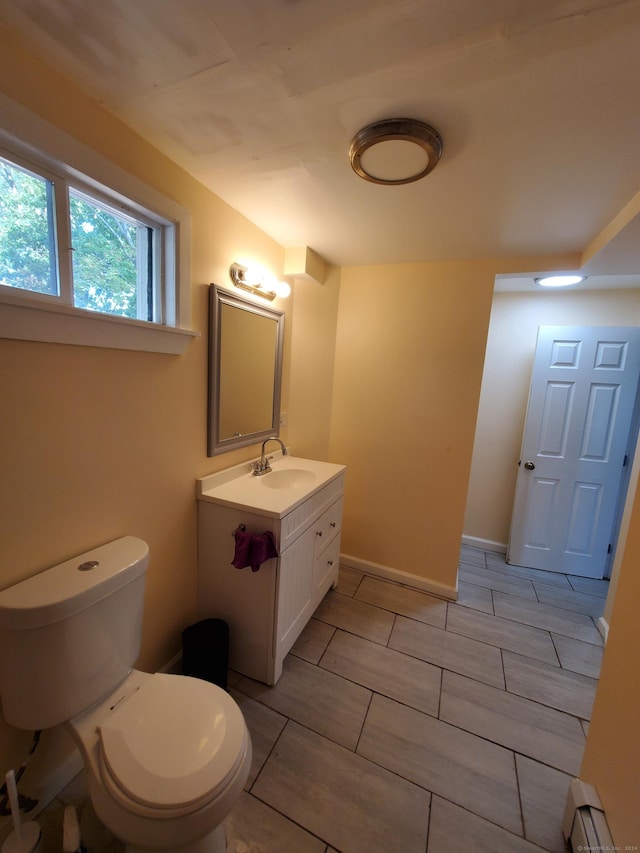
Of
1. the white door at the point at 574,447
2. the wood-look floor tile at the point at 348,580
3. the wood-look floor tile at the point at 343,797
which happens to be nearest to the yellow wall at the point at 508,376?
the white door at the point at 574,447

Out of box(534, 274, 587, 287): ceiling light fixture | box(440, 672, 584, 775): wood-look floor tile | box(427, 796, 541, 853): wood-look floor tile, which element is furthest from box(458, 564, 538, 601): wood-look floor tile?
box(534, 274, 587, 287): ceiling light fixture

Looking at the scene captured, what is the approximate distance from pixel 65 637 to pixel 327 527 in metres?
1.30

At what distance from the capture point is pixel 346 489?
2.55m

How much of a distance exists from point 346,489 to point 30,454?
1.96 meters

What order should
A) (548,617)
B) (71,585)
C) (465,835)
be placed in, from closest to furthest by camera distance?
(71,585) → (465,835) → (548,617)

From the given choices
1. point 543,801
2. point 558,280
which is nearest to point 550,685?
point 543,801

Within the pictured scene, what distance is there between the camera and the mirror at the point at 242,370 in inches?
63.2

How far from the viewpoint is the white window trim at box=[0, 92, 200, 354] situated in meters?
A: 0.86

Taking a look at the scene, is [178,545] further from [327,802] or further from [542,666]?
[542,666]

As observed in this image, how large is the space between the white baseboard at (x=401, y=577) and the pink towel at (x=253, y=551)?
135 cm

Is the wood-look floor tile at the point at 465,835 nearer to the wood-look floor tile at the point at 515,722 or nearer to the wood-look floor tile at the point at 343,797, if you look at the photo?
the wood-look floor tile at the point at 343,797

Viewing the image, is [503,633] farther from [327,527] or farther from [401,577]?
[327,527]

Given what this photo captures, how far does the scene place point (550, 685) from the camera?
1.63m

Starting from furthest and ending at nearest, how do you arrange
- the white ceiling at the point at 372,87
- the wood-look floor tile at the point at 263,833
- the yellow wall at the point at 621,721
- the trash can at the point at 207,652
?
the trash can at the point at 207,652 → the wood-look floor tile at the point at 263,833 → the yellow wall at the point at 621,721 → the white ceiling at the point at 372,87
